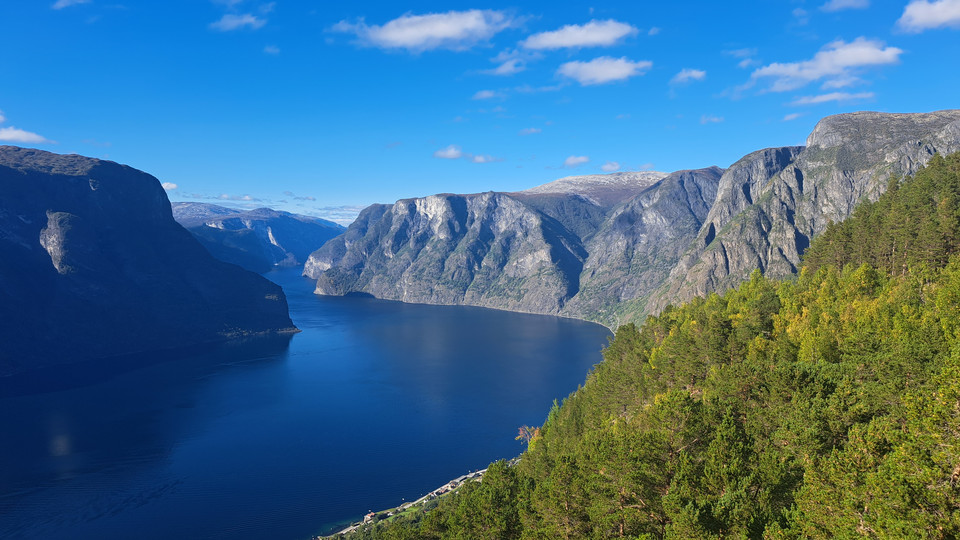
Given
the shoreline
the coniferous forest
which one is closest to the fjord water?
the shoreline

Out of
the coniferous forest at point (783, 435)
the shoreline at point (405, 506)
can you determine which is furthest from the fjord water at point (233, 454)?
the coniferous forest at point (783, 435)

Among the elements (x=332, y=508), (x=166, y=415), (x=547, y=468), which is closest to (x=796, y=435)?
(x=547, y=468)

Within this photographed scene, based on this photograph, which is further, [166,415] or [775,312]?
[166,415]

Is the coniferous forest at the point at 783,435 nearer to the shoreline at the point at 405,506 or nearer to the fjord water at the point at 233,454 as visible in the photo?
the shoreline at the point at 405,506

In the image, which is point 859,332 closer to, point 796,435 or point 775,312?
point 796,435

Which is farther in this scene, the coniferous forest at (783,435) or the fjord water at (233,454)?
the fjord water at (233,454)

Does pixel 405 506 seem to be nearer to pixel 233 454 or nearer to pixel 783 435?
pixel 233 454

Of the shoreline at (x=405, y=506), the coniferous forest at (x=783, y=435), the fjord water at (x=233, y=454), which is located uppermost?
the coniferous forest at (x=783, y=435)

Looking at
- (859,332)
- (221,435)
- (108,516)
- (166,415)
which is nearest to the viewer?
(859,332)

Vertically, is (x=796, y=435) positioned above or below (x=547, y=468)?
above
